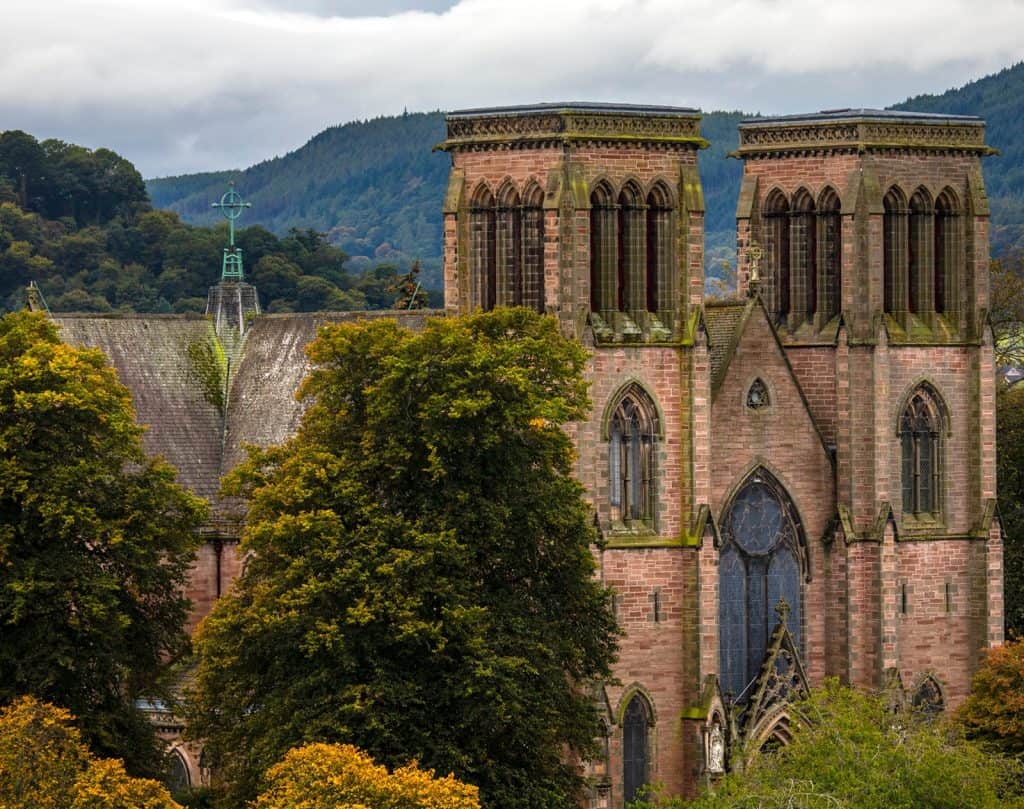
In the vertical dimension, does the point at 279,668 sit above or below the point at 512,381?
below

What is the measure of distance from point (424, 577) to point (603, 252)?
13.8 metres

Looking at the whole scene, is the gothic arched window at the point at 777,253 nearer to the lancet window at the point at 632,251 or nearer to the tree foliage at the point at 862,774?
the lancet window at the point at 632,251

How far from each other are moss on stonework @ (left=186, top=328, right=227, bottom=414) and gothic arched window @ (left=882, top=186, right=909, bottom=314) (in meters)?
17.9

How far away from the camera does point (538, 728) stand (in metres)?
58.7

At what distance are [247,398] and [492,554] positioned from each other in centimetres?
1832

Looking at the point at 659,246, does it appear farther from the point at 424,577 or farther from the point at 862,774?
the point at 862,774

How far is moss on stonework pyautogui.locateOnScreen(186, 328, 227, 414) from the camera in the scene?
7731 centimetres

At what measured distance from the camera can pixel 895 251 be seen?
242 ft

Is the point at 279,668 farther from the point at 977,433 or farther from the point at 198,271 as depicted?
the point at 198,271

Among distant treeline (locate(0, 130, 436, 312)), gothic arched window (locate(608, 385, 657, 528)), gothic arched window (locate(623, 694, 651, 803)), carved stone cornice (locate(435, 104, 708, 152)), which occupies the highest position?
distant treeline (locate(0, 130, 436, 312))

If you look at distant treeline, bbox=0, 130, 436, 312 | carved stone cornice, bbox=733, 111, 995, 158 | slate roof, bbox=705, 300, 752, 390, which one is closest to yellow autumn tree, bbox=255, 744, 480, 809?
slate roof, bbox=705, 300, 752, 390

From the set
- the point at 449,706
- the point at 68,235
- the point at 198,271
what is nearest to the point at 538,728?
the point at 449,706

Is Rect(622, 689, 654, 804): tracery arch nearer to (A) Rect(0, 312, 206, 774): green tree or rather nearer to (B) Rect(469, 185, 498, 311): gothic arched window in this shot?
(B) Rect(469, 185, 498, 311): gothic arched window

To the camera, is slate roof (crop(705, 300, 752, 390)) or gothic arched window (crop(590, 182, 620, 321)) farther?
slate roof (crop(705, 300, 752, 390))
